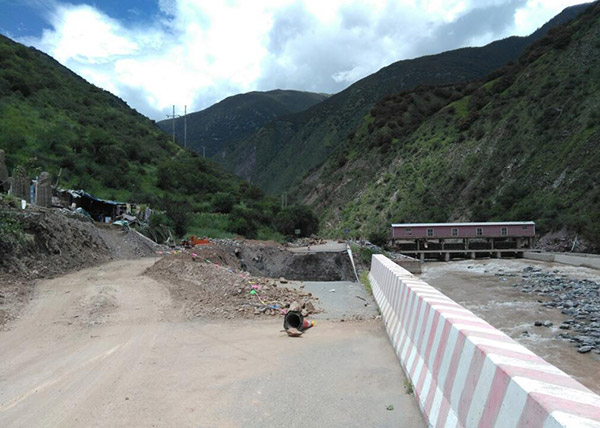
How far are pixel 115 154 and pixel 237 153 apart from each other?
113 metres

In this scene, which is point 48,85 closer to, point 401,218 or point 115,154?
point 115,154

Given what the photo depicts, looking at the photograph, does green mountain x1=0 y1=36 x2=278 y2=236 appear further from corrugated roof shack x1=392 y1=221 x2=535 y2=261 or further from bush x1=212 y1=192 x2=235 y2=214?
corrugated roof shack x1=392 y1=221 x2=535 y2=261

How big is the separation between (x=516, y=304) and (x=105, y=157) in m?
43.5

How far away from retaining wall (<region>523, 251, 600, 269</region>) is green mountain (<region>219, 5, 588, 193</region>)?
260 feet

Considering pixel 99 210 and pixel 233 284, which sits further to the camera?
pixel 99 210

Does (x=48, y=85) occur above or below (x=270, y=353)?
above

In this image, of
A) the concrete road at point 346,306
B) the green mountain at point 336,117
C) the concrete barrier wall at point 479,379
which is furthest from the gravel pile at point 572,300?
the green mountain at point 336,117

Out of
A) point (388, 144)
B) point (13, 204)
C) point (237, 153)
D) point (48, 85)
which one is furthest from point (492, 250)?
point (237, 153)

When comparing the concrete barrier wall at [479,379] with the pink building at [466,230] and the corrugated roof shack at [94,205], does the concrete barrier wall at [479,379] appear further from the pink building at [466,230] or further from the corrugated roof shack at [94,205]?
the pink building at [466,230]

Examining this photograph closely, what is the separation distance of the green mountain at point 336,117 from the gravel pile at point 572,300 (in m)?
92.6

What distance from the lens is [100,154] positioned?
160ft

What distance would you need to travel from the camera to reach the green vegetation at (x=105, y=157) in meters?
41.0

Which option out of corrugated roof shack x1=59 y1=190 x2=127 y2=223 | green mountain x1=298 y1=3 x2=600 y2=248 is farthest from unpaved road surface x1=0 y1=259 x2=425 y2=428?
green mountain x1=298 y1=3 x2=600 y2=248

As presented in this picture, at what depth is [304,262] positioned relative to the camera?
3541 cm
